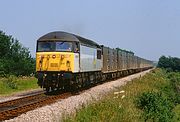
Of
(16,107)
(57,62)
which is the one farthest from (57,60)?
(16,107)

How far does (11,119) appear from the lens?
13.5 m

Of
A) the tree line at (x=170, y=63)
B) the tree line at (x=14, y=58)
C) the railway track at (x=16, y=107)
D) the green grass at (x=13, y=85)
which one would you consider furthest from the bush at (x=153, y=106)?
the tree line at (x=170, y=63)

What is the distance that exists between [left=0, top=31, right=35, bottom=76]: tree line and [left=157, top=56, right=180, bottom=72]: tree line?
77384 mm

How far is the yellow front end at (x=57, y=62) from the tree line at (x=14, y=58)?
1050 inches

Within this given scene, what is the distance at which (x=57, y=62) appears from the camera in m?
23.1

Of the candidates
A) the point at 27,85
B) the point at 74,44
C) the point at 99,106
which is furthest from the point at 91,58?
the point at 99,106

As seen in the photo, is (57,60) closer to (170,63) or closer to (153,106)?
(153,106)

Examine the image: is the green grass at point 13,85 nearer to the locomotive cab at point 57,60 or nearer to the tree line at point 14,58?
the locomotive cab at point 57,60

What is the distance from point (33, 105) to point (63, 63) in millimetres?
5678

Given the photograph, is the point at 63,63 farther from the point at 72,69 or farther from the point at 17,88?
the point at 17,88

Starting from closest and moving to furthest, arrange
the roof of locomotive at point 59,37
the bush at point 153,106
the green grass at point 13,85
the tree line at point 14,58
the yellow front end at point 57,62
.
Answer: the bush at point 153,106 → the yellow front end at point 57,62 → the roof of locomotive at point 59,37 → the green grass at point 13,85 → the tree line at point 14,58

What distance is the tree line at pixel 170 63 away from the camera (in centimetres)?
13299

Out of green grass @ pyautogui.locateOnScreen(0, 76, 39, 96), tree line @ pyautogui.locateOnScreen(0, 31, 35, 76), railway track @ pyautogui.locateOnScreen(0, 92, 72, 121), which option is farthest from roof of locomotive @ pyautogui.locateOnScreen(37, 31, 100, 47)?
tree line @ pyautogui.locateOnScreen(0, 31, 35, 76)

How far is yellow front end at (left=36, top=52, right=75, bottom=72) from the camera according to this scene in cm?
2300
